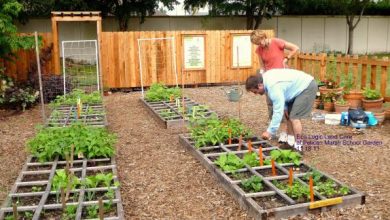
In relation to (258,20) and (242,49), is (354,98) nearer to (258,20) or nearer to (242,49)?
(242,49)

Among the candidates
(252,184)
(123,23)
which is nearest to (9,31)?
(252,184)

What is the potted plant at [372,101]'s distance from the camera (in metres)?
7.95


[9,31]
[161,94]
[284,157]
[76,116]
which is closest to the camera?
[284,157]

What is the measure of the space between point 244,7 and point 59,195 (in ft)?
66.6

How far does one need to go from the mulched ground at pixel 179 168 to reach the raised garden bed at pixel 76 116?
11.7 inches

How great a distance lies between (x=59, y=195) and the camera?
4301mm

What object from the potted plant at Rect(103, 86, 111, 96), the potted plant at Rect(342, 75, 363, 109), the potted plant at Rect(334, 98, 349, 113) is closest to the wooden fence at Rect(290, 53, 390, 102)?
the potted plant at Rect(342, 75, 363, 109)

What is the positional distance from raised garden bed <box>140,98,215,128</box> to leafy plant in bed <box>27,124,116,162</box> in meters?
2.11

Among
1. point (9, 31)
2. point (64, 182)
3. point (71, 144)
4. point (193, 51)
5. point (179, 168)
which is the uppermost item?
point (9, 31)

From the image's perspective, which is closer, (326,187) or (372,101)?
(326,187)

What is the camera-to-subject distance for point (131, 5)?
21.5 metres

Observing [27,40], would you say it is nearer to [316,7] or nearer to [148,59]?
[148,59]

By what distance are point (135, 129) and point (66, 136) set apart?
2199 mm

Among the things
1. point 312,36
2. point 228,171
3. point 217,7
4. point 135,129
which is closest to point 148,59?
point 135,129
